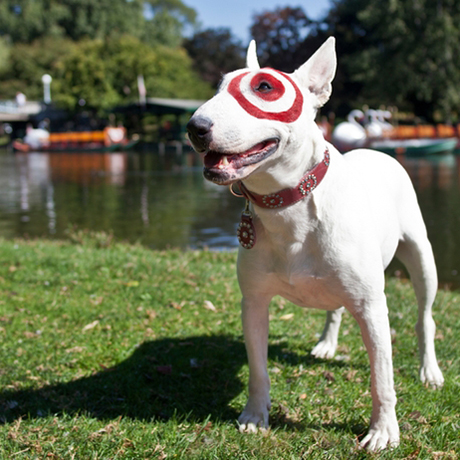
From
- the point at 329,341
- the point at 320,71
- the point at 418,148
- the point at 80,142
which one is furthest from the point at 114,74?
the point at 320,71

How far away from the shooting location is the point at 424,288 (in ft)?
13.1

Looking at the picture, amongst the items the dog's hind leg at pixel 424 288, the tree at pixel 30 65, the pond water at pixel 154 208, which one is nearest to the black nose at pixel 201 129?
the dog's hind leg at pixel 424 288

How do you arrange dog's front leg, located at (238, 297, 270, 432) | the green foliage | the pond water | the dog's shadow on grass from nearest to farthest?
dog's front leg, located at (238, 297, 270, 432), the dog's shadow on grass, the pond water, the green foliage

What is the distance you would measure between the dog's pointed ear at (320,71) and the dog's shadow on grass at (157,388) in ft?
6.58

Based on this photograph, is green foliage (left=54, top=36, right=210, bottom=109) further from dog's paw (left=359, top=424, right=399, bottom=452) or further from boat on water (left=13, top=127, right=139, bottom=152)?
dog's paw (left=359, top=424, right=399, bottom=452)

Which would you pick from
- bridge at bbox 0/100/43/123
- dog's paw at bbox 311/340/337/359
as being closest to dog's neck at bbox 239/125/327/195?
dog's paw at bbox 311/340/337/359

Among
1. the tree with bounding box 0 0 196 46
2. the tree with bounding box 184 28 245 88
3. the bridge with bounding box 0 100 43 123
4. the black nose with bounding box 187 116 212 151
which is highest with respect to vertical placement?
the tree with bounding box 0 0 196 46

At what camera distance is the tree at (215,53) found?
69250 mm

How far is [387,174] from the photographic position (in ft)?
12.2

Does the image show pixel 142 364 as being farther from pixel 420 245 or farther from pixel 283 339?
pixel 420 245

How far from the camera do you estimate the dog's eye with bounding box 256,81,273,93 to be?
8.82 feet

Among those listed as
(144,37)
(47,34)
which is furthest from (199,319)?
(47,34)

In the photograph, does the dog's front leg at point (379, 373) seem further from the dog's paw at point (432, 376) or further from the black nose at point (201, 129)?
the black nose at point (201, 129)

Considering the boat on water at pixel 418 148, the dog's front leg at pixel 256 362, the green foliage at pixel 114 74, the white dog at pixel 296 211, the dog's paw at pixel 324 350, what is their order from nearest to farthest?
the white dog at pixel 296 211
the dog's front leg at pixel 256 362
the dog's paw at pixel 324 350
the boat on water at pixel 418 148
the green foliage at pixel 114 74
